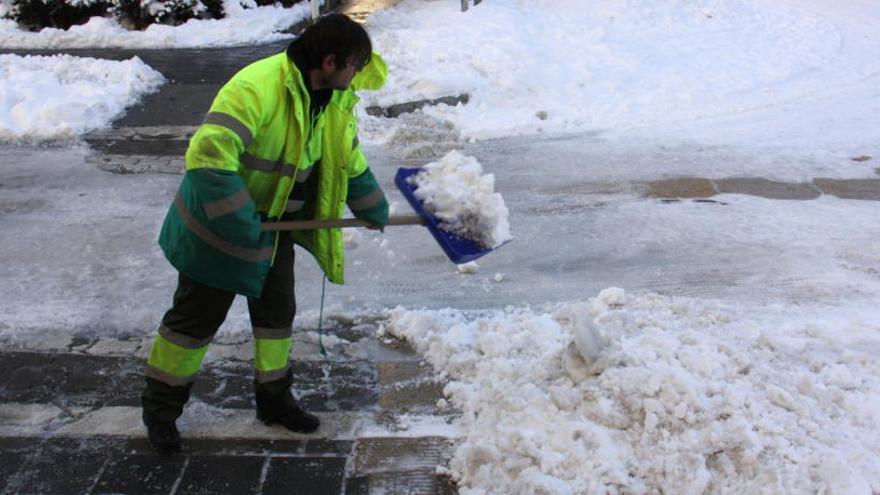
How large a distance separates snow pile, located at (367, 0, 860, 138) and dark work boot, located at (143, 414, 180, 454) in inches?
170

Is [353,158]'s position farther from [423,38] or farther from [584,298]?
[423,38]

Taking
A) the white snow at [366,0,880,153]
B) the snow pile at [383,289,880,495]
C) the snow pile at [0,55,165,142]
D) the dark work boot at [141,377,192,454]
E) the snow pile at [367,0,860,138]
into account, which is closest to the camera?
the snow pile at [383,289,880,495]

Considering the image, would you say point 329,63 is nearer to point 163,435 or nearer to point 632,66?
point 163,435

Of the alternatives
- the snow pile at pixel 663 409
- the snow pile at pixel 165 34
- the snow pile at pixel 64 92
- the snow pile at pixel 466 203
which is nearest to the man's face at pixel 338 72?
the snow pile at pixel 466 203

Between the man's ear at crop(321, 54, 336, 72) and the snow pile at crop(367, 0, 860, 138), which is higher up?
the man's ear at crop(321, 54, 336, 72)

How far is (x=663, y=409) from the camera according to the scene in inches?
124

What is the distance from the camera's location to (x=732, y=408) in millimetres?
3129

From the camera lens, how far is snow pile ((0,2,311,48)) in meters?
10.4

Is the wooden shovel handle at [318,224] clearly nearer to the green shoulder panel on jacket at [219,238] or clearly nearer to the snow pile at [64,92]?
the green shoulder panel on jacket at [219,238]

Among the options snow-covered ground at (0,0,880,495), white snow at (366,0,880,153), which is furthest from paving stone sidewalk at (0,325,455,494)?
white snow at (366,0,880,153)

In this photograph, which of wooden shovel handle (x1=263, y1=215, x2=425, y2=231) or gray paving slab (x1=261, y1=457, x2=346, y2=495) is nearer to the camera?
wooden shovel handle (x1=263, y1=215, x2=425, y2=231)

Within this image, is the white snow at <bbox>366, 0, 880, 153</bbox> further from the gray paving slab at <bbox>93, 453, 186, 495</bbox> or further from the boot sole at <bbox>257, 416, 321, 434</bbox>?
the gray paving slab at <bbox>93, 453, 186, 495</bbox>

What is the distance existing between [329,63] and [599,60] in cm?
676

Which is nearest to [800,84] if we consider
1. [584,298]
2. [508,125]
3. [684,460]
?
[508,125]
